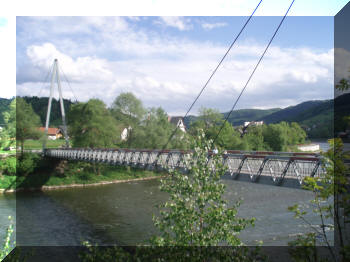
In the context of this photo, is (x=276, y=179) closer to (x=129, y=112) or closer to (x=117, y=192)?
(x=117, y=192)

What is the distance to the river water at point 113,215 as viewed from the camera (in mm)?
14125

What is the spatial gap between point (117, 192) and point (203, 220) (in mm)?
20031

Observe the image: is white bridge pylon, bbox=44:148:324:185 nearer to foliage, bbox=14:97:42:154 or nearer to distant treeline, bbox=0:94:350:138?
distant treeline, bbox=0:94:350:138

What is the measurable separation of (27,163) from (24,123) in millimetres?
5036

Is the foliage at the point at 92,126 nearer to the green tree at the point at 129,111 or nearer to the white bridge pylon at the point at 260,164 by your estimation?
the green tree at the point at 129,111

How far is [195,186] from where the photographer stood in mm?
7449

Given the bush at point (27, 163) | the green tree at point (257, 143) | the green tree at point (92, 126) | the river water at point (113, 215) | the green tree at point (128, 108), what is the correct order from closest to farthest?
the river water at point (113, 215), the bush at point (27, 163), the green tree at point (92, 126), the green tree at point (128, 108), the green tree at point (257, 143)

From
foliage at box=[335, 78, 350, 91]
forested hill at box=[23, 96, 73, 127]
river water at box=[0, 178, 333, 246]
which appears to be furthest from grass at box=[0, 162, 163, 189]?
forested hill at box=[23, 96, 73, 127]

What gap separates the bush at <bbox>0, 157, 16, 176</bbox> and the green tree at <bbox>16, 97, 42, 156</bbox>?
2.92 m

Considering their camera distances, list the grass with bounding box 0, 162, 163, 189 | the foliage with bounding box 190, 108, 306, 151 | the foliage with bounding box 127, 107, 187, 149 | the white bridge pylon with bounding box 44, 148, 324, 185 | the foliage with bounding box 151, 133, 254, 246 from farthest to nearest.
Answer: the foliage with bounding box 190, 108, 306, 151 → the foliage with bounding box 127, 107, 187, 149 → the grass with bounding box 0, 162, 163, 189 → the white bridge pylon with bounding box 44, 148, 324, 185 → the foliage with bounding box 151, 133, 254, 246

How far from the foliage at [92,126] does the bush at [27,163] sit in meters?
4.55

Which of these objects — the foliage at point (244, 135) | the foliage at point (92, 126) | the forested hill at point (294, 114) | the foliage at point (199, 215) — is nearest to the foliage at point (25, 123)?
the foliage at point (92, 126)

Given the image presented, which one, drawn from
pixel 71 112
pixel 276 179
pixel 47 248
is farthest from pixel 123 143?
pixel 276 179

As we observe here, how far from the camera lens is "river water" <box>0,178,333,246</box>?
14.1 meters
